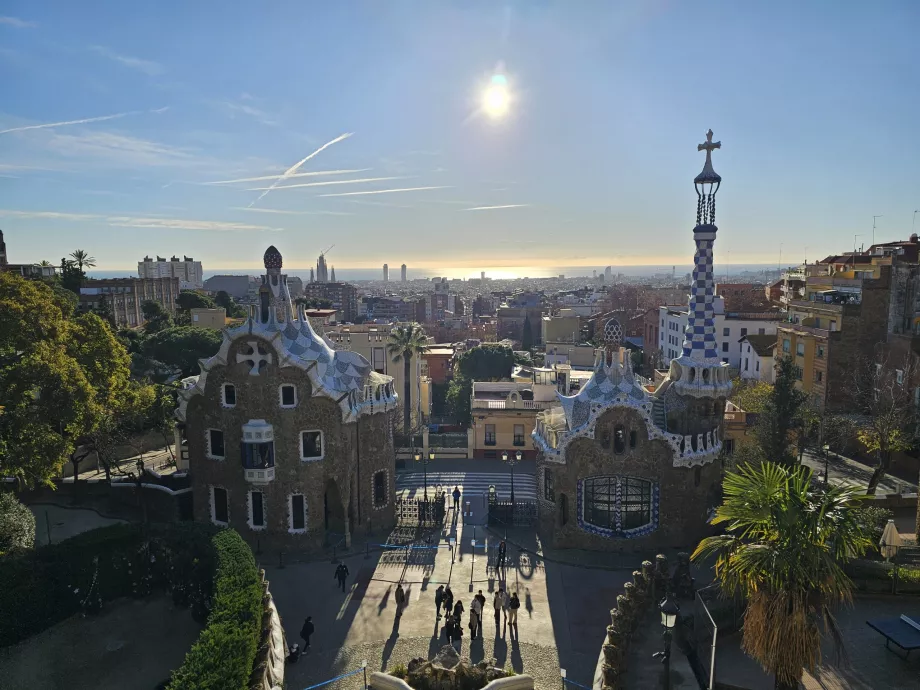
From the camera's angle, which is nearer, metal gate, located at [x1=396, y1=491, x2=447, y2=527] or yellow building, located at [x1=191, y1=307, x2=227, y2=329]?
metal gate, located at [x1=396, y1=491, x2=447, y2=527]

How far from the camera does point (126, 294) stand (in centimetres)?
9994

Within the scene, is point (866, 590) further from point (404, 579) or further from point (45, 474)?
point (45, 474)

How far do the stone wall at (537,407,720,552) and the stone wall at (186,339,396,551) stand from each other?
9.44 m

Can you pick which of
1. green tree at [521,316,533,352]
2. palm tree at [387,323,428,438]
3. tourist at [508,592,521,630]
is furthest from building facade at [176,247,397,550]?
green tree at [521,316,533,352]

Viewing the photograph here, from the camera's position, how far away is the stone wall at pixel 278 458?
2850 cm

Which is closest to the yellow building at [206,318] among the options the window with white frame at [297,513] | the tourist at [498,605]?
the window with white frame at [297,513]

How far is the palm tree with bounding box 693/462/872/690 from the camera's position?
41.3 feet

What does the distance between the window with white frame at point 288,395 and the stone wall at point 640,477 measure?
1171 cm

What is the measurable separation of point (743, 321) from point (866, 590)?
171ft

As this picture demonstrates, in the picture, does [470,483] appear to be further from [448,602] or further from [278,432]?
[448,602]

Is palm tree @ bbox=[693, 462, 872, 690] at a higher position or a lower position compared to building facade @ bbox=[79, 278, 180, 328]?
lower

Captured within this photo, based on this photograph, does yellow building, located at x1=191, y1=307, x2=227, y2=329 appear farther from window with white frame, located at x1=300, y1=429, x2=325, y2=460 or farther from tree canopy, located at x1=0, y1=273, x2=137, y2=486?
window with white frame, located at x1=300, y1=429, x2=325, y2=460

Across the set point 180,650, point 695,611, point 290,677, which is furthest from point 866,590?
point 180,650

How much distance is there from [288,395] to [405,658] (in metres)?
12.8
